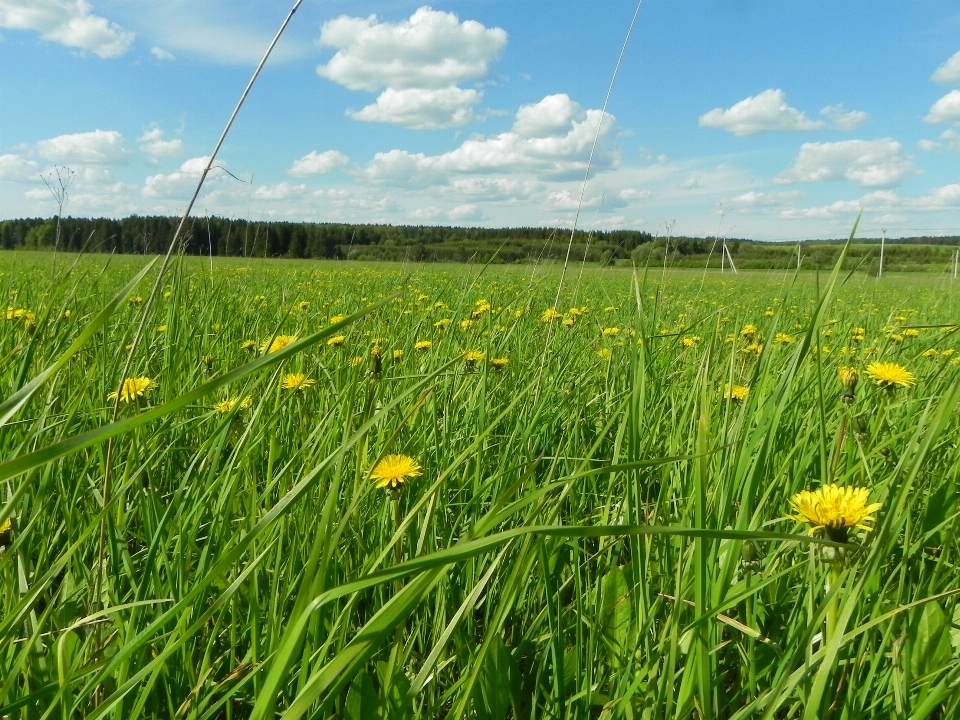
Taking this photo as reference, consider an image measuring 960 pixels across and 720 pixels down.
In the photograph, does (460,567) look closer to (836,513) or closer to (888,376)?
(836,513)

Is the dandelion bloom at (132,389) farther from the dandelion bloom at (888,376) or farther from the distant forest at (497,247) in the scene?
the dandelion bloom at (888,376)

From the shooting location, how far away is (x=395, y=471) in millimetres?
938

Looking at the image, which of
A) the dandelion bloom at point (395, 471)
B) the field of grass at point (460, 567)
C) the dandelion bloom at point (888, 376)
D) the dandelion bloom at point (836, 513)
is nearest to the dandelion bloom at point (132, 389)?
the field of grass at point (460, 567)

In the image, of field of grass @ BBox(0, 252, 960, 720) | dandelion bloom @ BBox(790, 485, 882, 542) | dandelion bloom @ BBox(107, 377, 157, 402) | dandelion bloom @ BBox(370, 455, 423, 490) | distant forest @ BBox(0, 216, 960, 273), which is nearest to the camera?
field of grass @ BBox(0, 252, 960, 720)

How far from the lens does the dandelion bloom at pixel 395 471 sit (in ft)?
3.04

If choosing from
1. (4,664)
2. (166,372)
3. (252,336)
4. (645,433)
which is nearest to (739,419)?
(645,433)

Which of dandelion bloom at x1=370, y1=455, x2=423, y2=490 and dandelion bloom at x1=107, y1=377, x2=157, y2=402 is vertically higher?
dandelion bloom at x1=107, y1=377, x2=157, y2=402

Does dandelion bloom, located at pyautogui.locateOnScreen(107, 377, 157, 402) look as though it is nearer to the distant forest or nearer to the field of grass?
the field of grass

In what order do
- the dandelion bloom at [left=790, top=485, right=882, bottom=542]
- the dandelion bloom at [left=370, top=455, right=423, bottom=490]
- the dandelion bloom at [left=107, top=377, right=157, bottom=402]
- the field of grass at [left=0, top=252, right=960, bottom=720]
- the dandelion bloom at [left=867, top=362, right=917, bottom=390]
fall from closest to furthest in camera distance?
the field of grass at [left=0, top=252, right=960, bottom=720], the dandelion bloom at [left=790, top=485, right=882, bottom=542], the dandelion bloom at [left=370, top=455, right=423, bottom=490], the dandelion bloom at [left=107, top=377, right=157, bottom=402], the dandelion bloom at [left=867, top=362, right=917, bottom=390]

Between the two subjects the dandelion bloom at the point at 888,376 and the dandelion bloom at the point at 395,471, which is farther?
the dandelion bloom at the point at 888,376

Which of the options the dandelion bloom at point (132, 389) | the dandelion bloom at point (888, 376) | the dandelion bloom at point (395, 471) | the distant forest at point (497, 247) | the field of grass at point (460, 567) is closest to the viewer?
the field of grass at point (460, 567)

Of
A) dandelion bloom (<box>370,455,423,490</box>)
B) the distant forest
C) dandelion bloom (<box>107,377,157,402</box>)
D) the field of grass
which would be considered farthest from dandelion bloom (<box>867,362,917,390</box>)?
dandelion bloom (<box>107,377,157,402</box>)

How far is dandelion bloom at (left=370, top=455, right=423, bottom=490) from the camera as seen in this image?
0.93 m

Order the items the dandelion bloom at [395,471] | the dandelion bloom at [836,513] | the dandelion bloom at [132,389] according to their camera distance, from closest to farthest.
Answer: the dandelion bloom at [836,513]
the dandelion bloom at [395,471]
the dandelion bloom at [132,389]
